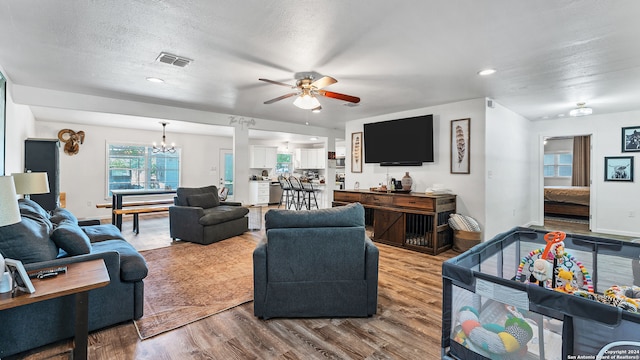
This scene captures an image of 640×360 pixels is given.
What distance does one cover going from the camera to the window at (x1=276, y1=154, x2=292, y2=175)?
10625mm

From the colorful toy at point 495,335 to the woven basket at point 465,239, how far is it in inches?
140

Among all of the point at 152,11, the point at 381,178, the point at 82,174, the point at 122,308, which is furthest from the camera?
the point at 82,174

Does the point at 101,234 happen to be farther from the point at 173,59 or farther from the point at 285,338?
the point at 285,338

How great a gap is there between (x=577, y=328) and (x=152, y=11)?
2.84 metres

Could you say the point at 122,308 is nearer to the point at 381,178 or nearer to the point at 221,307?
the point at 221,307

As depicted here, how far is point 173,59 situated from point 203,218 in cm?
248

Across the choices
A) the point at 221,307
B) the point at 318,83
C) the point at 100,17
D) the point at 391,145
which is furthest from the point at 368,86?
the point at 221,307

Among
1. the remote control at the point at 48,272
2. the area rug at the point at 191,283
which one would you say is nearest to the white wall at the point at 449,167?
the area rug at the point at 191,283

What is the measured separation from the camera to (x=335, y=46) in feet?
8.52

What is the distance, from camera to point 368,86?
3838 millimetres

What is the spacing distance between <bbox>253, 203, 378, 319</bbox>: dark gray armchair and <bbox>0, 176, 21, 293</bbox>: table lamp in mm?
1338

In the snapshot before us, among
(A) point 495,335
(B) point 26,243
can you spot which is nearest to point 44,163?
(B) point 26,243

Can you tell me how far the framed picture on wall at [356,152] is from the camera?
247 inches

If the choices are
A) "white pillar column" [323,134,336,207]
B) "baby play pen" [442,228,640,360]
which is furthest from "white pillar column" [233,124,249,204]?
"baby play pen" [442,228,640,360]
